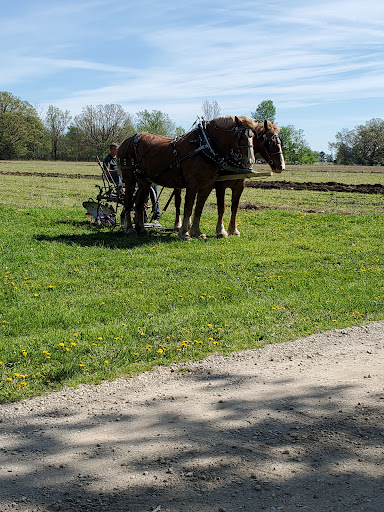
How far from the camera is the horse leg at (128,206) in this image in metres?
14.4

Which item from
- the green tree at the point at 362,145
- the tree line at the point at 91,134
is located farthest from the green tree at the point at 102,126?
the green tree at the point at 362,145

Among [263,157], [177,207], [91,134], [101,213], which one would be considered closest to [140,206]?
[177,207]

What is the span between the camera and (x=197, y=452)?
4273 millimetres

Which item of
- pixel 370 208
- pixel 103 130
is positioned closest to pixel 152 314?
pixel 370 208

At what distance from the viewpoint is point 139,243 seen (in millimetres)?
13203

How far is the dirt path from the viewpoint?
3727 millimetres

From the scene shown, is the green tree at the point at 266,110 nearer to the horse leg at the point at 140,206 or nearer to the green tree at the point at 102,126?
the green tree at the point at 102,126

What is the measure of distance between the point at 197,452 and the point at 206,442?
17 cm

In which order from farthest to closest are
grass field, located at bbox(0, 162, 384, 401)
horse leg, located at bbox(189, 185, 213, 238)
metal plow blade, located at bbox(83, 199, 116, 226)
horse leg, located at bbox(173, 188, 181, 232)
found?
metal plow blade, located at bbox(83, 199, 116, 226), horse leg, located at bbox(173, 188, 181, 232), horse leg, located at bbox(189, 185, 213, 238), grass field, located at bbox(0, 162, 384, 401)

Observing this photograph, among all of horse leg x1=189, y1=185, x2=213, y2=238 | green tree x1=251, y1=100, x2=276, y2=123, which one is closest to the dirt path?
horse leg x1=189, y1=185, x2=213, y2=238

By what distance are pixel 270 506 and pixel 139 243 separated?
9865 millimetres

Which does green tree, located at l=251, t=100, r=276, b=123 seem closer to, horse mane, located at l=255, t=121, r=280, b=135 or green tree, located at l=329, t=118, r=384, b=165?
green tree, located at l=329, t=118, r=384, b=165

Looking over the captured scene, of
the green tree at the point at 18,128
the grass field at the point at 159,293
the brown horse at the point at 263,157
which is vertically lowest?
the grass field at the point at 159,293

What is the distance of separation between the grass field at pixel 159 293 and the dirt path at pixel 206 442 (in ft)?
2.00
